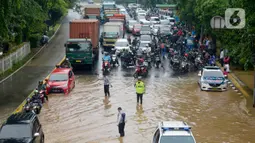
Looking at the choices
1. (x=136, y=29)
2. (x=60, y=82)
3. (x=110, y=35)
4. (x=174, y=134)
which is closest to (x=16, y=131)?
(x=174, y=134)

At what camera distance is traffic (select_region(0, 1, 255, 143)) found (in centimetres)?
1939

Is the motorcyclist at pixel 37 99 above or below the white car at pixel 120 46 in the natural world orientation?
below

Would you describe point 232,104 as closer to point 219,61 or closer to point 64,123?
point 64,123

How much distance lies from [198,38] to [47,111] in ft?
98.8

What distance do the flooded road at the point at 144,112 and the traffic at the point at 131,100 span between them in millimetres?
39

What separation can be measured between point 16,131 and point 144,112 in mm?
8550

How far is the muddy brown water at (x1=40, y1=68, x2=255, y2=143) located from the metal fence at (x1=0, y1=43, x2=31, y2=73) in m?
5.36

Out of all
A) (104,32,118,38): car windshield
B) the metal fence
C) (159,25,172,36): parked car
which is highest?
(159,25,172,36): parked car

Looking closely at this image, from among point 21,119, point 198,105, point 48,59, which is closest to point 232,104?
point 198,105

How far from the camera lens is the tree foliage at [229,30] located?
81.8 ft

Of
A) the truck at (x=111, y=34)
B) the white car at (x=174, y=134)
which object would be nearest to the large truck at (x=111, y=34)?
the truck at (x=111, y=34)

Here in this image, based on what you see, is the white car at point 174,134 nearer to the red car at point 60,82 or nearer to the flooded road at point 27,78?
the flooded road at point 27,78

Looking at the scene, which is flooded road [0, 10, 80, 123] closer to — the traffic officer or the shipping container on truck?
the shipping container on truck

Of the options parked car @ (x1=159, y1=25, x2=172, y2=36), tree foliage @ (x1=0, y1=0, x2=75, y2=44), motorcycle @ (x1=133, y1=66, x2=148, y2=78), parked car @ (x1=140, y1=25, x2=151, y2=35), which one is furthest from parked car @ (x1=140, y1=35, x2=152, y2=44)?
motorcycle @ (x1=133, y1=66, x2=148, y2=78)
